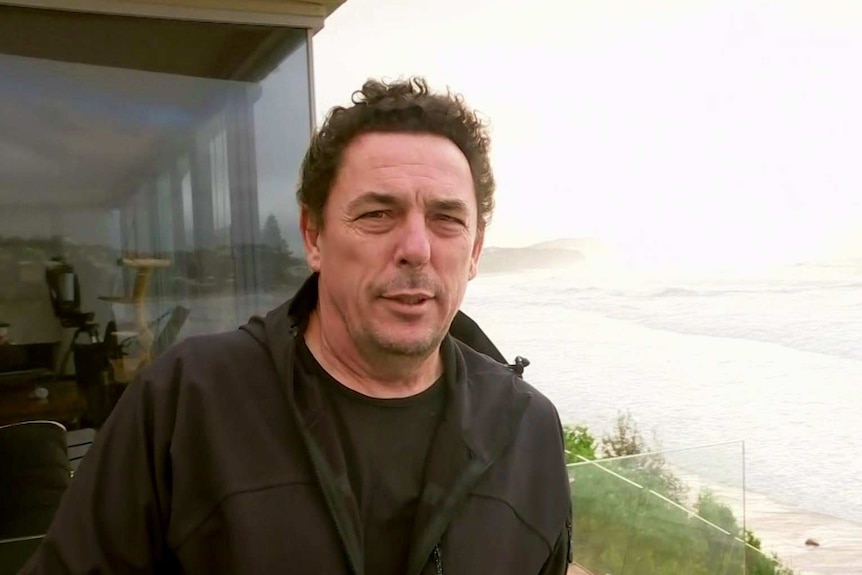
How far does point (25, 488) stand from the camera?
2084mm

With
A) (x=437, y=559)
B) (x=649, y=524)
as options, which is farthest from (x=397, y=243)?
(x=649, y=524)

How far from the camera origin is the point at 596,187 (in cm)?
375

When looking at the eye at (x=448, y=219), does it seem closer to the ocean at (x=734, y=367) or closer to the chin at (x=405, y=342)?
the chin at (x=405, y=342)

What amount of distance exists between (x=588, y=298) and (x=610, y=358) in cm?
30

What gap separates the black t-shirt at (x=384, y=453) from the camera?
93cm

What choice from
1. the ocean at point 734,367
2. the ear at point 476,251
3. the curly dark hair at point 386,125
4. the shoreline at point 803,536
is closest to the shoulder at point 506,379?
the ear at point 476,251

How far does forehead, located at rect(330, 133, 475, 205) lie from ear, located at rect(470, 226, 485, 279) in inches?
3.7

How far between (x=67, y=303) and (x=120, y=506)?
1.55m

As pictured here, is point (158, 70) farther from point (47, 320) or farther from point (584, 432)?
point (584, 432)

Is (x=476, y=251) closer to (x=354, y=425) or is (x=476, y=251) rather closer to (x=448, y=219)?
(x=448, y=219)

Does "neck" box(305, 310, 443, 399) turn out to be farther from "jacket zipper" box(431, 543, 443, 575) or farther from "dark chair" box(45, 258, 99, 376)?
"dark chair" box(45, 258, 99, 376)

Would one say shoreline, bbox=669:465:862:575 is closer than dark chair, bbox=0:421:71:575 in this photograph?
No

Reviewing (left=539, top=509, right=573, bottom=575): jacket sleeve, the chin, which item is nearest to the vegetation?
(left=539, top=509, right=573, bottom=575): jacket sleeve

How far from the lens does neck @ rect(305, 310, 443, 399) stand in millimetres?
983
